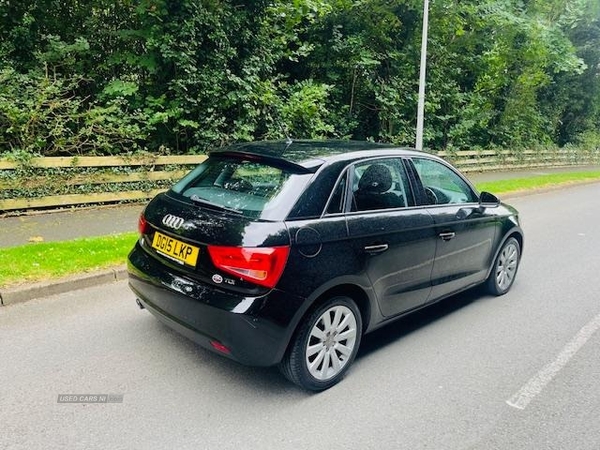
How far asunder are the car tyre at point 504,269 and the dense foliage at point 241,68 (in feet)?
22.2

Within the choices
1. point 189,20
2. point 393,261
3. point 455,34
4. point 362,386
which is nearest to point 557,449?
point 362,386

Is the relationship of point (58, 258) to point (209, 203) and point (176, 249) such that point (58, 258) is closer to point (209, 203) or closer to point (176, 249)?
point (176, 249)

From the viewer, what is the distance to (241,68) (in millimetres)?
10672

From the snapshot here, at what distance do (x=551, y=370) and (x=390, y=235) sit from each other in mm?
1654

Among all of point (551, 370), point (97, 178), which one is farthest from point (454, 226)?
point (97, 178)

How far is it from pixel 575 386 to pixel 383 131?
1363 centimetres

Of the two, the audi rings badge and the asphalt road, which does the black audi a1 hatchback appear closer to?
the audi rings badge

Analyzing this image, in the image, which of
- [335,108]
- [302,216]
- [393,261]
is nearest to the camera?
[302,216]

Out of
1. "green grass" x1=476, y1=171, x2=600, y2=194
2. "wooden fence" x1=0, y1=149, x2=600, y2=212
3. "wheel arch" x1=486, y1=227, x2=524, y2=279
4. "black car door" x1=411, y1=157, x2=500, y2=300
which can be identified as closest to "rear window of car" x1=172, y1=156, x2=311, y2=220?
"black car door" x1=411, y1=157, x2=500, y2=300

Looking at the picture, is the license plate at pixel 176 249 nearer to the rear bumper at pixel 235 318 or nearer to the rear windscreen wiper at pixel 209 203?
the rear bumper at pixel 235 318

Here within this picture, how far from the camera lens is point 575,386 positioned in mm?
3467

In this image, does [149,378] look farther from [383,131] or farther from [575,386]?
[383,131]

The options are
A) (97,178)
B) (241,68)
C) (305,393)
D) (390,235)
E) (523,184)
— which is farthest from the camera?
(523,184)

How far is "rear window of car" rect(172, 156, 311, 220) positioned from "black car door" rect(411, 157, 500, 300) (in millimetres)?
1357
